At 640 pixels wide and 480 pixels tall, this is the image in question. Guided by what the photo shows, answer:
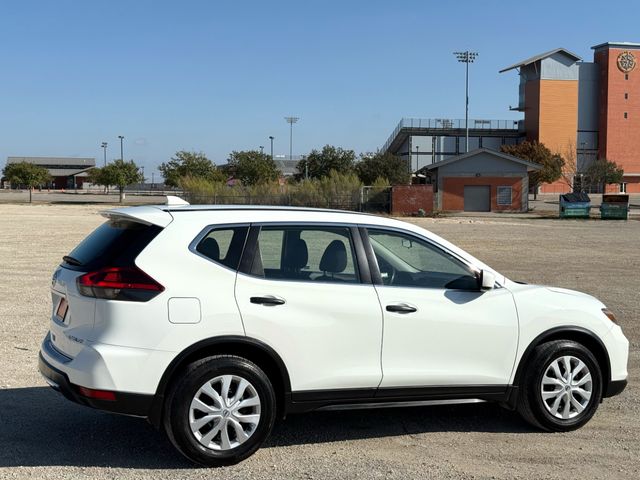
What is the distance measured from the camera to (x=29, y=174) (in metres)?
78.2

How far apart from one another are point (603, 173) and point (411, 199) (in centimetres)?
3714

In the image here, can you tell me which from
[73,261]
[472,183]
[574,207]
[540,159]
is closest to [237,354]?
[73,261]

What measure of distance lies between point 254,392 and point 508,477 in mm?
1733

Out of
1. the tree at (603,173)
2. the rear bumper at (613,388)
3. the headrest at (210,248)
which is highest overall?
the tree at (603,173)

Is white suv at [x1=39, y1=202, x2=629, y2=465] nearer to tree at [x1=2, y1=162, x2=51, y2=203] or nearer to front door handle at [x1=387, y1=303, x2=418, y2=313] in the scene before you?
front door handle at [x1=387, y1=303, x2=418, y2=313]

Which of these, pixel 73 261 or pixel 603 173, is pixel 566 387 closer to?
pixel 73 261

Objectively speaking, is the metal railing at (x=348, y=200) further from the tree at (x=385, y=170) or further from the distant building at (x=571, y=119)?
the distant building at (x=571, y=119)

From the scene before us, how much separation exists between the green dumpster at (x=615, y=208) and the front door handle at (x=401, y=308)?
44.9 m

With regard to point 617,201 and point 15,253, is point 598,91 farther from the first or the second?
point 15,253

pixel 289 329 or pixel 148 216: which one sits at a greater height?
pixel 148 216

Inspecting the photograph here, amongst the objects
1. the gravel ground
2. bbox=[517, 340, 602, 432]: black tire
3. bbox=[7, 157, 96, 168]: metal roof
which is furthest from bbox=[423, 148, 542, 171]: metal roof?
bbox=[7, 157, 96, 168]: metal roof

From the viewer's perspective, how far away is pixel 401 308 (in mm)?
5137

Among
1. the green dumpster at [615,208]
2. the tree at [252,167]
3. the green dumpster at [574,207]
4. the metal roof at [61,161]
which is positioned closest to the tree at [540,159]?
the tree at [252,167]

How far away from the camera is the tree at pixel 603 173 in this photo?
80375 millimetres
